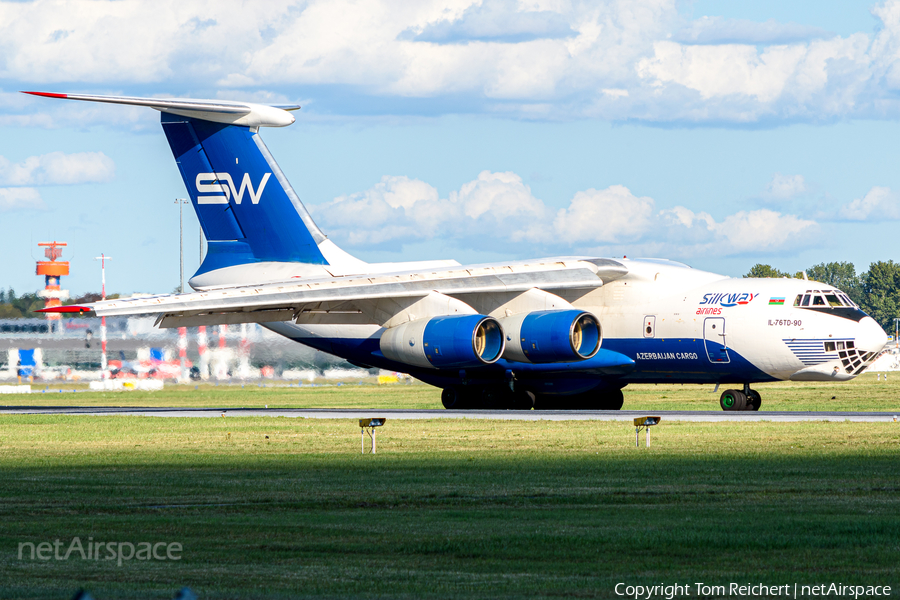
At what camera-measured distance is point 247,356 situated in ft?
132

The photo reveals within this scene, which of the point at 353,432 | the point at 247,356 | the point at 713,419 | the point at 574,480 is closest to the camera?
the point at 574,480

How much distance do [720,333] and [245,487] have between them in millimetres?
17306

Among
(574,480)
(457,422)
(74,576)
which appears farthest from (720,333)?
(74,576)

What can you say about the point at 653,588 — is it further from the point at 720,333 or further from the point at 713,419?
the point at 720,333

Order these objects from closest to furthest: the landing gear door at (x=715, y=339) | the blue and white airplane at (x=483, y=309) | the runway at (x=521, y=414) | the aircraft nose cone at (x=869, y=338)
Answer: the runway at (x=521, y=414) → the aircraft nose cone at (x=869, y=338) → the blue and white airplane at (x=483, y=309) → the landing gear door at (x=715, y=339)

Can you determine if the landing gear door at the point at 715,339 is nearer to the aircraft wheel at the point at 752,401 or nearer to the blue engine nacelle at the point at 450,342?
the aircraft wheel at the point at 752,401

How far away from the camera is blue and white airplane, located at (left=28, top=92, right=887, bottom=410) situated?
97.0ft

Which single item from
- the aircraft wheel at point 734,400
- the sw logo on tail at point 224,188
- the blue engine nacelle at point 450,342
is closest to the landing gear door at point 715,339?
the aircraft wheel at point 734,400

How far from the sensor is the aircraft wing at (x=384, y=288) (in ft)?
101

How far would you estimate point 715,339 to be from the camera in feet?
97.6

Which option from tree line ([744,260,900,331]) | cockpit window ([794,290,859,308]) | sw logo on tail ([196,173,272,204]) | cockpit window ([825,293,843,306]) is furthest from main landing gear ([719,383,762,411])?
tree line ([744,260,900,331])

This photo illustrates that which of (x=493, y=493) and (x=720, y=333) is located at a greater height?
(x=720, y=333)

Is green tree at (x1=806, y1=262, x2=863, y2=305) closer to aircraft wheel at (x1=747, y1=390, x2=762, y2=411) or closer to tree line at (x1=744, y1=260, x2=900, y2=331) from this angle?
tree line at (x1=744, y1=260, x2=900, y2=331)

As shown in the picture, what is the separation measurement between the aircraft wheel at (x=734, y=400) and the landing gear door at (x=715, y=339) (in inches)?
47.5
